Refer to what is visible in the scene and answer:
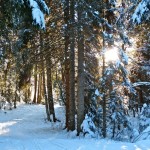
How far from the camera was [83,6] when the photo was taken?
15.6 meters

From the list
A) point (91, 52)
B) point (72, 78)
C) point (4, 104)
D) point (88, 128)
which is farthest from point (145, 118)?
point (4, 104)

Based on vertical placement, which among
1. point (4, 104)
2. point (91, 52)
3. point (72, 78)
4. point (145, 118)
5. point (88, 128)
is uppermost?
point (91, 52)

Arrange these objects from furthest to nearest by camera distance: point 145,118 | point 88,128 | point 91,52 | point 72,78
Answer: point 91,52 < point 72,78 < point 88,128 < point 145,118

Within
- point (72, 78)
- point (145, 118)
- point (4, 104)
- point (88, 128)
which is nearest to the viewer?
point (145, 118)

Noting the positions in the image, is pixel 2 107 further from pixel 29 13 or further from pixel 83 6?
pixel 29 13

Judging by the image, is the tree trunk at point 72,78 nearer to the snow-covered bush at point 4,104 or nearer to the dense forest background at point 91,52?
the dense forest background at point 91,52

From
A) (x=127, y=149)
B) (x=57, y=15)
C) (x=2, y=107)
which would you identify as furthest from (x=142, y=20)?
(x=2, y=107)

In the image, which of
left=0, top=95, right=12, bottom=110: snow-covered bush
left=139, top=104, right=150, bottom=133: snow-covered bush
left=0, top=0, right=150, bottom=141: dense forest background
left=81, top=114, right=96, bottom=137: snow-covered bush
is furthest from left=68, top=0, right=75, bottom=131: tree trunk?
left=0, top=95, right=12, bottom=110: snow-covered bush

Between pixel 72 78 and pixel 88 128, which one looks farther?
pixel 72 78

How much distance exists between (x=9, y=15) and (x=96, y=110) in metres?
9.93

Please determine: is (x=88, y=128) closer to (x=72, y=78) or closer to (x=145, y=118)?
(x=145, y=118)

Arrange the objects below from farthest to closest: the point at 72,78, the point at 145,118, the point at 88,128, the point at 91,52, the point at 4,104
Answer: the point at 4,104 < the point at 91,52 < the point at 72,78 < the point at 88,128 < the point at 145,118

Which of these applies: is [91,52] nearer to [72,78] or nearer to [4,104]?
[72,78]

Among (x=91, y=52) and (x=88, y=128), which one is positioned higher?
(x=91, y=52)
